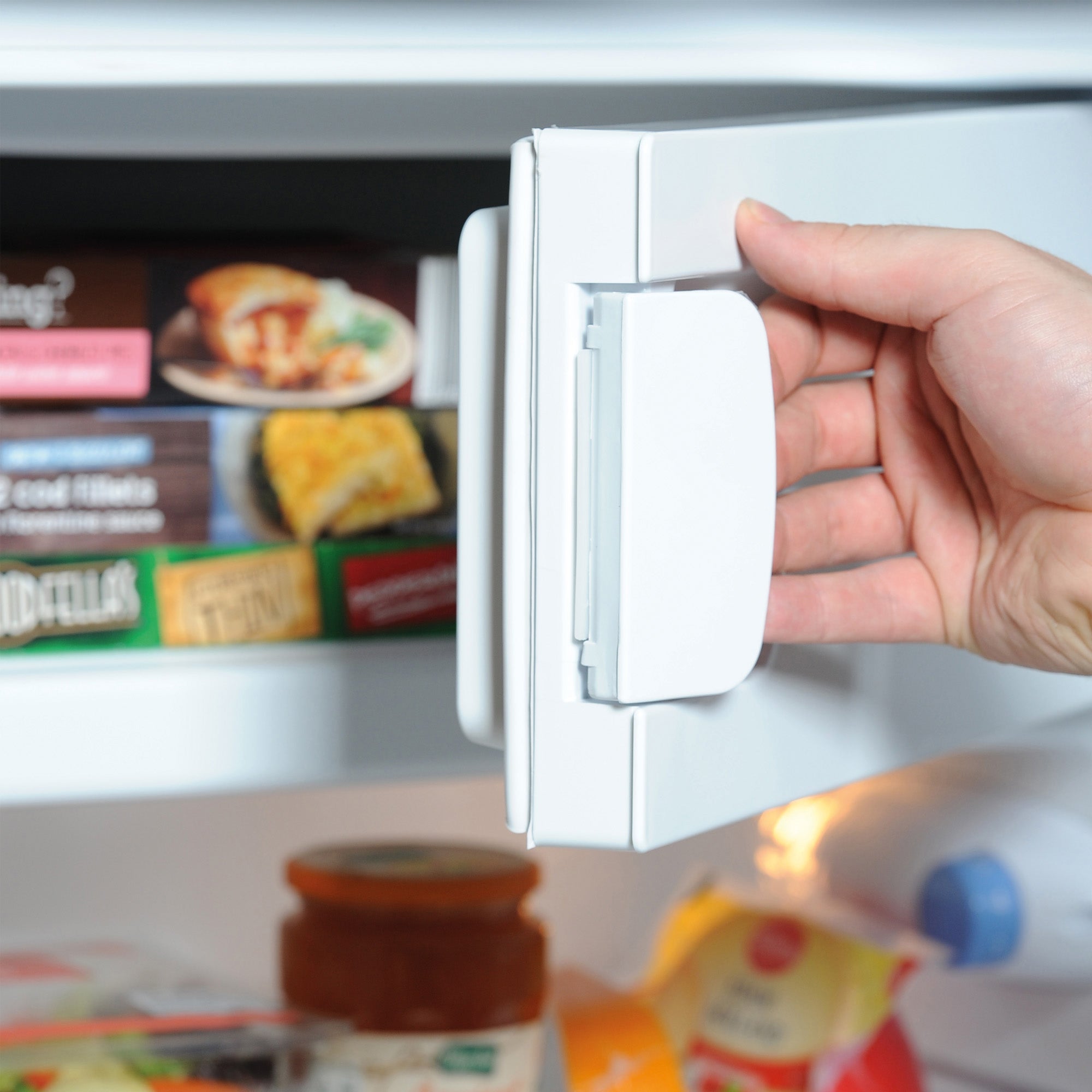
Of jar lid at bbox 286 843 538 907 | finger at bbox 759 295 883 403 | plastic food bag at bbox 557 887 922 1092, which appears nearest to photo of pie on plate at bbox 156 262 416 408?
finger at bbox 759 295 883 403

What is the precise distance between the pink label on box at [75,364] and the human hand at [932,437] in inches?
14.1

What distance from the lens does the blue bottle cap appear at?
0.93 metres

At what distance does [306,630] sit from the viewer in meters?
0.72

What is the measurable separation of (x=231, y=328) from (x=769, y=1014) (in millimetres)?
681

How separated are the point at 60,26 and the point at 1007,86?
459mm

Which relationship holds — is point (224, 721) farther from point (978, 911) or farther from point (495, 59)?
point (978, 911)

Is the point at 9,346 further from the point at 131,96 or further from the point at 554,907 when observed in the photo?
the point at 554,907

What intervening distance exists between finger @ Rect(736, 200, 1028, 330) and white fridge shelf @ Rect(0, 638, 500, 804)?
0.32m

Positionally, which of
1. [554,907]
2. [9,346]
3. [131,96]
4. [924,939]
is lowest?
[554,907]

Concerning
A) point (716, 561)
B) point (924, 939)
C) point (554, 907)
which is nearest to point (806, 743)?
point (716, 561)

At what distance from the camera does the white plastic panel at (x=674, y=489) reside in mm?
382

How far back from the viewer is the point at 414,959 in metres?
0.91

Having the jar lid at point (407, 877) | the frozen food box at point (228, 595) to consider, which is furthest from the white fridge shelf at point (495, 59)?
the jar lid at point (407, 877)

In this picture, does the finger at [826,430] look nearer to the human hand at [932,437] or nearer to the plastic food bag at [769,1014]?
the human hand at [932,437]
